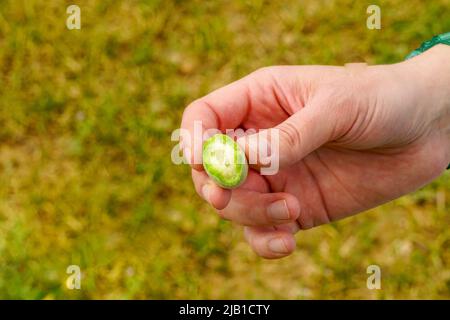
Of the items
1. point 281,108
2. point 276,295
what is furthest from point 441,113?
point 276,295

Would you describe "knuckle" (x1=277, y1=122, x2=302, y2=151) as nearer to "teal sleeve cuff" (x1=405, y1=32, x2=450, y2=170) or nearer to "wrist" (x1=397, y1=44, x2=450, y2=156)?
"wrist" (x1=397, y1=44, x2=450, y2=156)

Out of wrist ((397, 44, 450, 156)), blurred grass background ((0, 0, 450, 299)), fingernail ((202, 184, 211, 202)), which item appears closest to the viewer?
fingernail ((202, 184, 211, 202))

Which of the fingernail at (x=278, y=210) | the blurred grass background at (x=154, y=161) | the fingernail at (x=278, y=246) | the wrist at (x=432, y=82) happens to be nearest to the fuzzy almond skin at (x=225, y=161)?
the fingernail at (x=278, y=210)

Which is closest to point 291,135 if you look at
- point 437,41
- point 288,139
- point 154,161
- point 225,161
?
point 288,139

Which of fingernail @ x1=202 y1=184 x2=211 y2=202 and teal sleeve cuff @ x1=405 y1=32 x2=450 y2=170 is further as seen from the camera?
teal sleeve cuff @ x1=405 y1=32 x2=450 y2=170

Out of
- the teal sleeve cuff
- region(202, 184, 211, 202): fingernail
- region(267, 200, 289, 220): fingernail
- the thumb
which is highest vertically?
the teal sleeve cuff

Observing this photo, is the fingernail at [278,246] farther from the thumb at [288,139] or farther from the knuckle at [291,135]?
the knuckle at [291,135]

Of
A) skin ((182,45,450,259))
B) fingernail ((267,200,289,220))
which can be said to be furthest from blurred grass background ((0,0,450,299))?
fingernail ((267,200,289,220))
